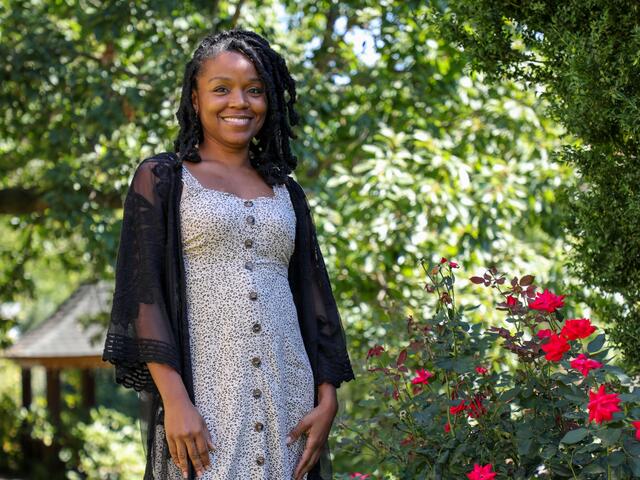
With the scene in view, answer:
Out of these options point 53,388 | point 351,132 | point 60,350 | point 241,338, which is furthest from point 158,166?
point 53,388

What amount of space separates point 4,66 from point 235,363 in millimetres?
5893

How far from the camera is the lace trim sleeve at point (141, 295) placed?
250 cm

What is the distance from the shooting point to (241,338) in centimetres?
258

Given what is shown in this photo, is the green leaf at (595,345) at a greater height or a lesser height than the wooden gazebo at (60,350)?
lesser

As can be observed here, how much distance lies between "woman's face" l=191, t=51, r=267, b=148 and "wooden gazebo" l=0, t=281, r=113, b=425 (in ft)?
41.3

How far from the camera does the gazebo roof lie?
15.8 meters

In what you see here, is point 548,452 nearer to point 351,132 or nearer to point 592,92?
point 592,92

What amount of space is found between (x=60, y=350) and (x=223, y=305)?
47.0ft

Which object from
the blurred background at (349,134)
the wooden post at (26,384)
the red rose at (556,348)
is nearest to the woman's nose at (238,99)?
the red rose at (556,348)

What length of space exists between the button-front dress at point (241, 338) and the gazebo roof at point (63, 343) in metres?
12.5

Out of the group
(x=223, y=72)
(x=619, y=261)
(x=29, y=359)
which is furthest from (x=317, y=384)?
(x=29, y=359)

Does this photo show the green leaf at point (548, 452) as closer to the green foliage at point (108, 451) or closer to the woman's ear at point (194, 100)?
the woman's ear at point (194, 100)

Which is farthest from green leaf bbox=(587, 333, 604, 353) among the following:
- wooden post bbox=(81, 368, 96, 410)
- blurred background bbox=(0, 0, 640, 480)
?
wooden post bbox=(81, 368, 96, 410)

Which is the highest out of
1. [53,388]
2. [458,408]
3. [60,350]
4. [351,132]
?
[60,350]
